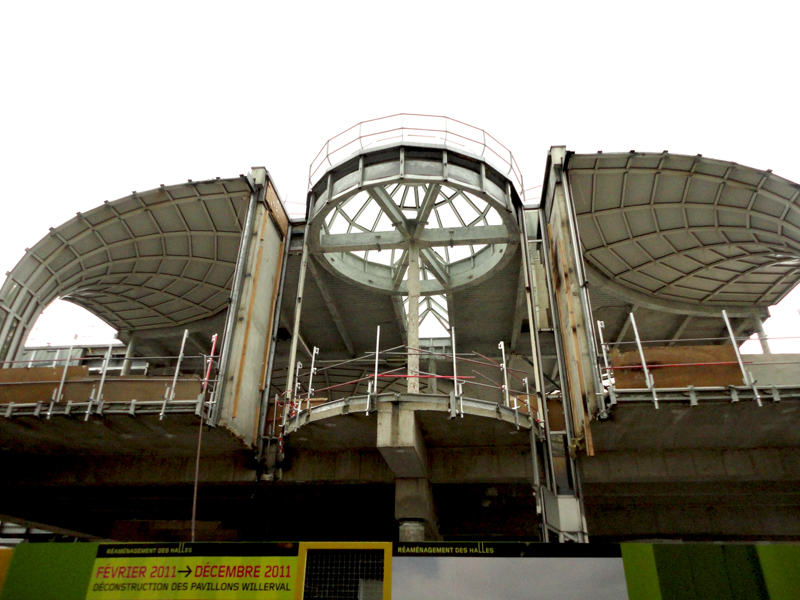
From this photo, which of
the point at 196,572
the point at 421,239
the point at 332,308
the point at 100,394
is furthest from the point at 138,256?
the point at 196,572

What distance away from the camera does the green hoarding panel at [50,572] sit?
24.6ft

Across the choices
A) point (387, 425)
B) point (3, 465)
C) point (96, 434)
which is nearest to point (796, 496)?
point (387, 425)

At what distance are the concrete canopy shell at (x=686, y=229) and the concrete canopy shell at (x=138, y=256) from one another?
1100cm

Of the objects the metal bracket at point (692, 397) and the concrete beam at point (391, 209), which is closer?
the metal bracket at point (692, 397)

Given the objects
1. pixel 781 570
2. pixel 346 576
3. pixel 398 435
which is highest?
pixel 398 435

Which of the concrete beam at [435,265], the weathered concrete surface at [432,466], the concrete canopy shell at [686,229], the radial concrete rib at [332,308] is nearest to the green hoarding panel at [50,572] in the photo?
the weathered concrete surface at [432,466]

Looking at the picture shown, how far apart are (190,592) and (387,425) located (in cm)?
594

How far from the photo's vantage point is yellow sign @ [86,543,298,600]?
7.23 meters

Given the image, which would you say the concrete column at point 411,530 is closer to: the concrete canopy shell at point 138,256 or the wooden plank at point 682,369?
the wooden plank at point 682,369

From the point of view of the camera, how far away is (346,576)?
712cm

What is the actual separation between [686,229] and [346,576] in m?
16.4

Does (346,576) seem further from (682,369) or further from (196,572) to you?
(682,369)

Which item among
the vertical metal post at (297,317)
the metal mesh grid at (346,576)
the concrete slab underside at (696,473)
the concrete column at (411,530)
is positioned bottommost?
the metal mesh grid at (346,576)

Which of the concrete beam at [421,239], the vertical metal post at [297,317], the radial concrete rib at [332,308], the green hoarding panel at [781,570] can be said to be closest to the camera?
the green hoarding panel at [781,570]
